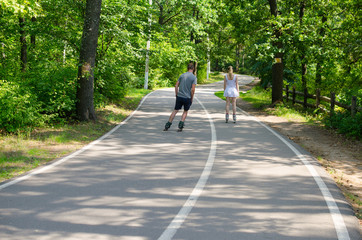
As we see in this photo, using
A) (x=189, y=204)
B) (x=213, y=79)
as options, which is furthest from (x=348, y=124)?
(x=213, y=79)

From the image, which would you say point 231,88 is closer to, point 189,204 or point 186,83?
point 186,83

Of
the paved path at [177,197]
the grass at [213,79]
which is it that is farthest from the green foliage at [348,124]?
the grass at [213,79]

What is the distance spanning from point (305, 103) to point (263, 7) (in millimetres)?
5798

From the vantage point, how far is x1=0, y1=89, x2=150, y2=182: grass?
8079mm

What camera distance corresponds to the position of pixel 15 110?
37.4 feet

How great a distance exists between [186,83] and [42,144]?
15.8 ft

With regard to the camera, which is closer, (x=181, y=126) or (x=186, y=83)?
(x=186, y=83)

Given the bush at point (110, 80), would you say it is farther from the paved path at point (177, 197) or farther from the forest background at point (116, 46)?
the paved path at point (177, 197)

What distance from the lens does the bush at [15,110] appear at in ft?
36.5

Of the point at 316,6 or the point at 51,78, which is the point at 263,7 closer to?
the point at 316,6

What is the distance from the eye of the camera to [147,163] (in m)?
8.47

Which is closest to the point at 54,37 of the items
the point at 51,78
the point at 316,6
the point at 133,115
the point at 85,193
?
the point at 51,78

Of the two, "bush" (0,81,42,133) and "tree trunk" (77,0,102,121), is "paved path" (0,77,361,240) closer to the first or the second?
"bush" (0,81,42,133)

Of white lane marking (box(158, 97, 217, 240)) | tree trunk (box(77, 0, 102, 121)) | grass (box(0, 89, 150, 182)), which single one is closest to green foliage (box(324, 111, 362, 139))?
white lane marking (box(158, 97, 217, 240))
